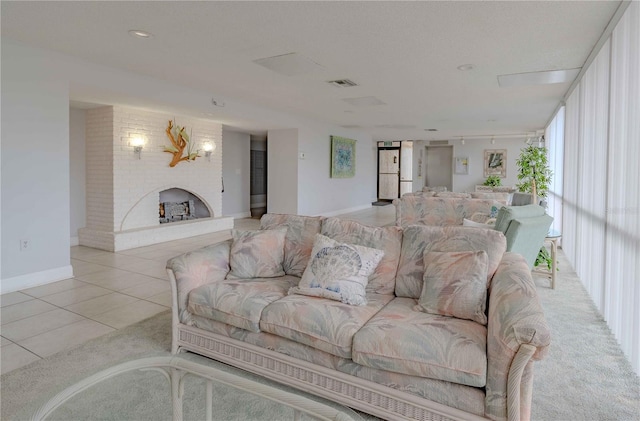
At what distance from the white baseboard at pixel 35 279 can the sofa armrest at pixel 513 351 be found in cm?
441

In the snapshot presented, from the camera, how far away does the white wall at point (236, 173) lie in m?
9.22

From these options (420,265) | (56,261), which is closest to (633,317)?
(420,265)

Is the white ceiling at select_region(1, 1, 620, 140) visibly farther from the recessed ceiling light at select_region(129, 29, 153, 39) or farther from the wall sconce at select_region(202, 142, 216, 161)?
the wall sconce at select_region(202, 142, 216, 161)

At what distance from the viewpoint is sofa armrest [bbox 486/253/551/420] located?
148 centimetres

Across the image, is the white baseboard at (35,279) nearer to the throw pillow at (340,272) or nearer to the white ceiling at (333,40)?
the white ceiling at (333,40)

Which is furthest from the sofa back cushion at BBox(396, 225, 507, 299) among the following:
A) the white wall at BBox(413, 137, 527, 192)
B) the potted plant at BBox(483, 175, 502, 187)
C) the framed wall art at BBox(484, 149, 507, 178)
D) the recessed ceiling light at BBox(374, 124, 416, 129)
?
the framed wall art at BBox(484, 149, 507, 178)

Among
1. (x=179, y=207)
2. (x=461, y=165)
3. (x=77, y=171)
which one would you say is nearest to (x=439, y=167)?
(x=461, y=165)

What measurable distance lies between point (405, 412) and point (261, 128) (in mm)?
7393

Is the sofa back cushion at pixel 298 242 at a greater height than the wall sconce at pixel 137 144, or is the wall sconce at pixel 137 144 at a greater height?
the wall sconce at pixel 137 144

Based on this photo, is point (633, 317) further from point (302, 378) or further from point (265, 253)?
point (265, 253)

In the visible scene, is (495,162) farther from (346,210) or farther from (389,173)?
(346,210)

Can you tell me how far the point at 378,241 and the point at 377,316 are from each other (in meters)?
0.66

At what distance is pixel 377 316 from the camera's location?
205cm

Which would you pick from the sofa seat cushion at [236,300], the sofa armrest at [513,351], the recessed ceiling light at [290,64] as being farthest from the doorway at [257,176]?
the sofa armrest at [513,351]
